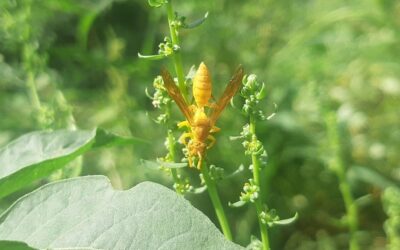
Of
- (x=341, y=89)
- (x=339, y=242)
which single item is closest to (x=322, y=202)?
(x=339, y=242)

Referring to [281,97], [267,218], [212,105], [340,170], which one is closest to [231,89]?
[212,105]

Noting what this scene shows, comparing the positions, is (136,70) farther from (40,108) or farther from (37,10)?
(40,108)

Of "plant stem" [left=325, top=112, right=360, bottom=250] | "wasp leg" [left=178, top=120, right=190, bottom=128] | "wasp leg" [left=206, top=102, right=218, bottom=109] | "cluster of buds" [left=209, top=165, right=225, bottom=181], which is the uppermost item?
"wasp leg" [left=206, top=102, right=218, bottom=109]

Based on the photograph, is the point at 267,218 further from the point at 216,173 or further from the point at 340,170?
the point at 340,170

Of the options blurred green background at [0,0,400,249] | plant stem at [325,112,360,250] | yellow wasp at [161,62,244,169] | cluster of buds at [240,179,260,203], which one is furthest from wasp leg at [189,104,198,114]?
blurred green background at [0,0,400,249]

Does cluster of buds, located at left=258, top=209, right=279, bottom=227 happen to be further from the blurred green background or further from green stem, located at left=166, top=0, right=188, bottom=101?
the blurred green background
